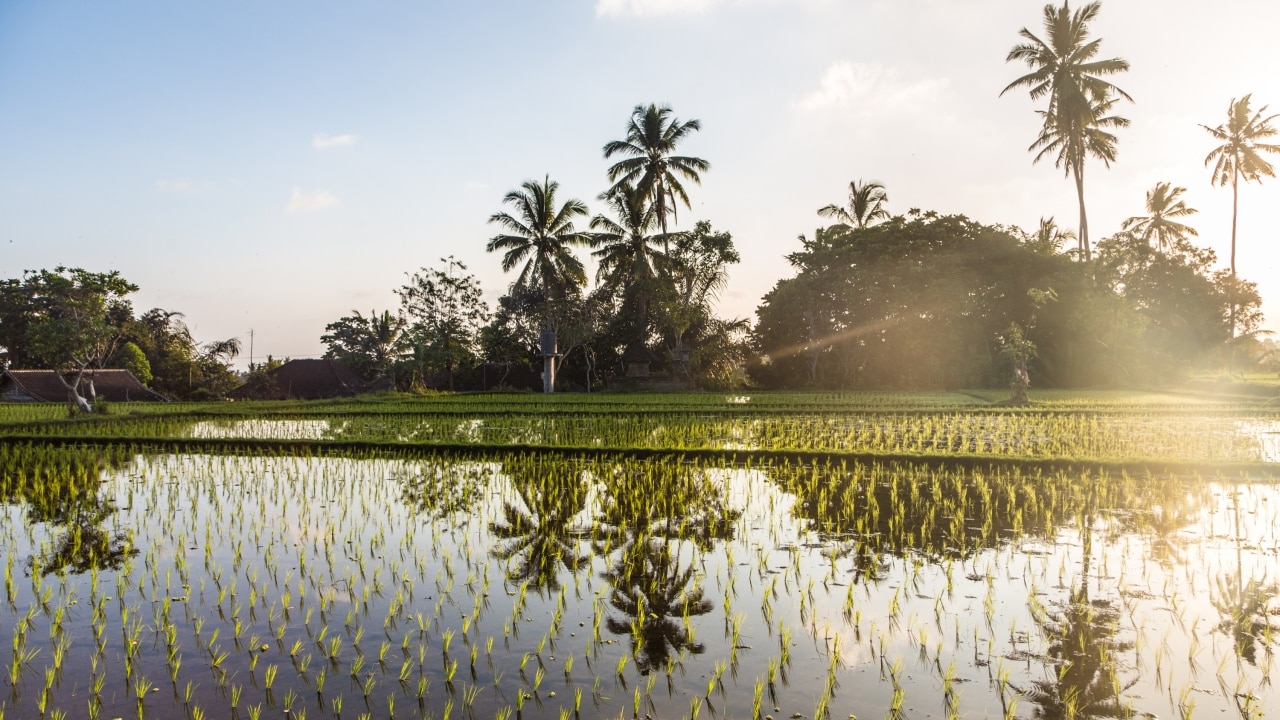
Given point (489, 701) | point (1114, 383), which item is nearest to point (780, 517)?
point (489, 701)

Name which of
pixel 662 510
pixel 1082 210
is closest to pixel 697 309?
pixel 1082 210

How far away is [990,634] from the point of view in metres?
4.07

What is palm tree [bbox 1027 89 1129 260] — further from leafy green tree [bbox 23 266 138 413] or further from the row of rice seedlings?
leafy green tree [bbox 23 266 138 413]

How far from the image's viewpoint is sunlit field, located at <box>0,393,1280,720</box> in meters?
3.45

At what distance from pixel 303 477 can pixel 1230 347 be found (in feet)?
124

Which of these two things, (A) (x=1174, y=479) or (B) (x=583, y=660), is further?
(A) (x=1174, y=479)

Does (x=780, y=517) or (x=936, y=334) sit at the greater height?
(x=936, y=334)

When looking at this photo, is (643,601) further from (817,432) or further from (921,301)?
(921,301)

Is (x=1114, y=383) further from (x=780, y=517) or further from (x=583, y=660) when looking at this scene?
(x=583, y=660)

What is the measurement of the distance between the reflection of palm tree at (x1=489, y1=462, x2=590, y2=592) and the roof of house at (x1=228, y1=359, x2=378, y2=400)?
2374 cm

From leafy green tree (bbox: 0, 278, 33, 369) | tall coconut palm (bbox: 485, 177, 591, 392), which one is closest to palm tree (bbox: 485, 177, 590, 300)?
tall coconut palm (bbox: 485, 177, 591, 392)

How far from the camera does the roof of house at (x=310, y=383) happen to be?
29922mm

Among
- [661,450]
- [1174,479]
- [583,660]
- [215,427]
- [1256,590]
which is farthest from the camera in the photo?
[215,427]

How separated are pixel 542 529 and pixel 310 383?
27.7 meters
